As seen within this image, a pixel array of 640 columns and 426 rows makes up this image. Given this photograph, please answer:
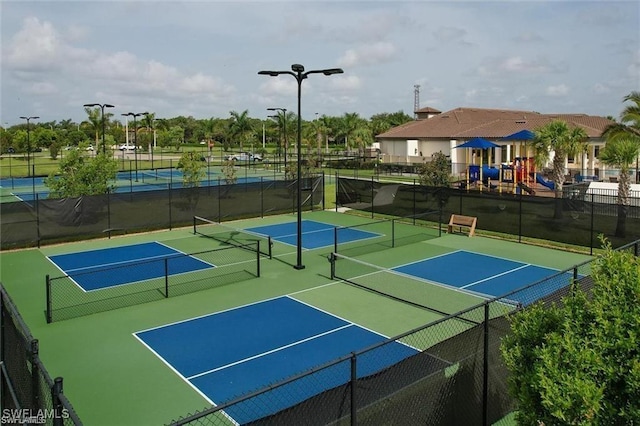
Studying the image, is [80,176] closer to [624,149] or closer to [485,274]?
[485,274]

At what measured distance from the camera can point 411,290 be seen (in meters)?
14.8

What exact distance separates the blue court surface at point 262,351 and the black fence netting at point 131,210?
11.1m

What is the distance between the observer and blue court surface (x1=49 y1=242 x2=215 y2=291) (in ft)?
52.0

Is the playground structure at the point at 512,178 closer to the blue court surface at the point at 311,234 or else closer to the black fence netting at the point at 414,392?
the blue court surface at the point at 311,234

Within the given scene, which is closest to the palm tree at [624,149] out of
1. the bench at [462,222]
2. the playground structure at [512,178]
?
the bench at [462,222]

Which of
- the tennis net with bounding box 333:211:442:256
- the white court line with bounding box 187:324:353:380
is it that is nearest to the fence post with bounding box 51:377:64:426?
the white court line with bounding box 187:324:353:380

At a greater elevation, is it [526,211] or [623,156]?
[623,156]

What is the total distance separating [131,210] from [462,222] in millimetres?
13655

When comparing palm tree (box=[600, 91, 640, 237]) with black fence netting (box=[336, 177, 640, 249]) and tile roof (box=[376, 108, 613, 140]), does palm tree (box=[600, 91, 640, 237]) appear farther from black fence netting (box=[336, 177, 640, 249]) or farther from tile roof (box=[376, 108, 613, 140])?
tile roof (box=[376, 108, 613, 140])

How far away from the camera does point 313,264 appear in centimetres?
1788

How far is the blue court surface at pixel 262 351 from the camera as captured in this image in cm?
916

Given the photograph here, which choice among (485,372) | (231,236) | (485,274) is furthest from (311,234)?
(485,372)

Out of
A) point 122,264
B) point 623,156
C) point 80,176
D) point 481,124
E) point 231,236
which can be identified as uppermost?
point 481,124

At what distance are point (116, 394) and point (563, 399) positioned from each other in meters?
7.18
